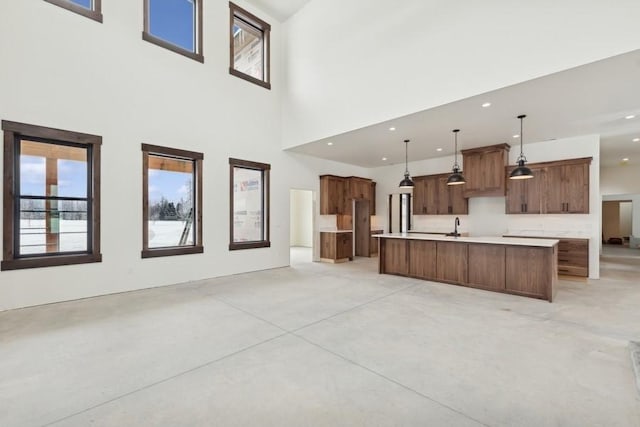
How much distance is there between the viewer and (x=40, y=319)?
374cm

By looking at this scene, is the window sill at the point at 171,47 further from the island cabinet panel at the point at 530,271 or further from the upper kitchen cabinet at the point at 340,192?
the island cabinet panel at the point at 530,271

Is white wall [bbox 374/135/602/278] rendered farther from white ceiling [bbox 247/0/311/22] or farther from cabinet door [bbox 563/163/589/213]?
white ceiling [bbox 247/0/311/22]

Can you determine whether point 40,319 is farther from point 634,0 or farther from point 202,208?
point 634,0

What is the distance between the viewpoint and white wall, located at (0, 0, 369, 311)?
167 inches

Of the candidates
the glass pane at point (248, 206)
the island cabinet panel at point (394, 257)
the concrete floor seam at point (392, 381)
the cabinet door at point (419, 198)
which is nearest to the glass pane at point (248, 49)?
the glass pane at point (248, 206)

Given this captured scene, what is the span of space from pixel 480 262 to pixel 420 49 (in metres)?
3.91

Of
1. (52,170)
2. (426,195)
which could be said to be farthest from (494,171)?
(52,170)

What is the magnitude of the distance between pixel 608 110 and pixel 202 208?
765 centimetres

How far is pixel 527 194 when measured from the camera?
22.8ft

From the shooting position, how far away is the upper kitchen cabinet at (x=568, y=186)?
6297mm

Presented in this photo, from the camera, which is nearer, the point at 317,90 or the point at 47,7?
the point at 47,7

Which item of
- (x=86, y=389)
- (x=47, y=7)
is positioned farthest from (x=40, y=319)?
(x=47, y=7)

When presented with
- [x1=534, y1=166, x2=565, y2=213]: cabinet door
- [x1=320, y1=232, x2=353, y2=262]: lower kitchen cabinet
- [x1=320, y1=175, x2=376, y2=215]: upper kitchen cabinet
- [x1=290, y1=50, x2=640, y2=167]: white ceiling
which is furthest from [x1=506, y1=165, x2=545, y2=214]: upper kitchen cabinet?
[x1=320, y1=232, x2=353, y2=262]: lower kitchen cabinet

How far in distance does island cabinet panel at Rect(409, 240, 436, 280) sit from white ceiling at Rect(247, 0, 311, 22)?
20.6ft
